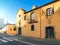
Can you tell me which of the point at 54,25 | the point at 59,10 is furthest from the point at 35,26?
the point at 59,10

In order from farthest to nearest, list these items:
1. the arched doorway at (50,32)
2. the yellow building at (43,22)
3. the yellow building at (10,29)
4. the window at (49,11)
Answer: the yellow building at (10,29), the arched doorway at (50,32), the window at (49,11), the yellow building at (43,22)

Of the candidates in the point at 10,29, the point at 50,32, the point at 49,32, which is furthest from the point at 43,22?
the point at 10,29

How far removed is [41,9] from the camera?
25672 mm

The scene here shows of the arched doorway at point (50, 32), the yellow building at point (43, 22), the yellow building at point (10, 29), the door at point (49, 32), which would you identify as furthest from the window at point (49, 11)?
the yellow building at point (10, 29)

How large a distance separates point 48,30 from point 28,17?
8106 mm

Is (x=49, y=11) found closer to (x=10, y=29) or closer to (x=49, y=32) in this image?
(x=49, y=32)

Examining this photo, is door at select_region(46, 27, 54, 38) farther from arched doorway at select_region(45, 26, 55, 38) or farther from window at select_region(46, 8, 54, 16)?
window at select_region(46, 8, 54, 16)

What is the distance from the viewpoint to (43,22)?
2488 centimetres

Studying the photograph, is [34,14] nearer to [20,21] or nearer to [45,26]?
[45,26]

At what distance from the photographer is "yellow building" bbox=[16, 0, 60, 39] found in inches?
864

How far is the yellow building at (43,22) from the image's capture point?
72.0 ft

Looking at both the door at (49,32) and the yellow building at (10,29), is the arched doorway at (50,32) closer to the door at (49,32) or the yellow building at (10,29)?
the door at (49,32)

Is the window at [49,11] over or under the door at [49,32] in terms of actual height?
over

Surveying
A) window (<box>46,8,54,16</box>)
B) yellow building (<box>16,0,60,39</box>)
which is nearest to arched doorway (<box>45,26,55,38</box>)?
yellow building (<box>16,0,60,39</box>)
